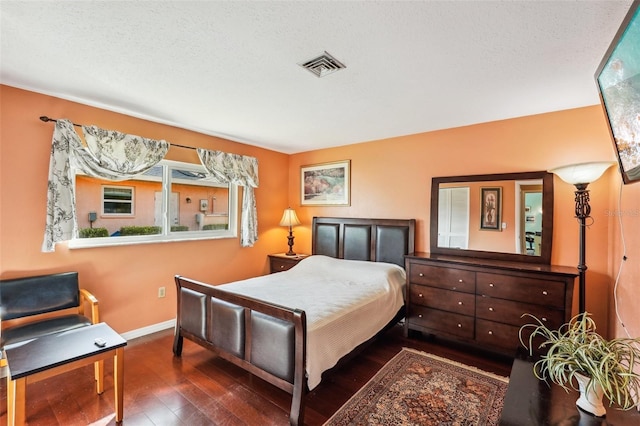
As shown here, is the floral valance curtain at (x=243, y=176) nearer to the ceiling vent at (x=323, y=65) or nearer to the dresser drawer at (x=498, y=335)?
the ceiling vent at (x=323, y=65)

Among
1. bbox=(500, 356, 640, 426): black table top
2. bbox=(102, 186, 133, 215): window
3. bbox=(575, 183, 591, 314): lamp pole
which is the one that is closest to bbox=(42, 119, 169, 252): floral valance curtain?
bbox=(102, 186, 133, 215): window

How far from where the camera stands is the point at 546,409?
1260 millimetres

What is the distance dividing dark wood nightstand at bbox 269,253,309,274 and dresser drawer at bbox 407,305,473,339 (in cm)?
175

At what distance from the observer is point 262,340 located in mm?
2037

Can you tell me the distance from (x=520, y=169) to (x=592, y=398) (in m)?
2.33

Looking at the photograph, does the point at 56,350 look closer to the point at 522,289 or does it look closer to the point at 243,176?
the point at 243,176

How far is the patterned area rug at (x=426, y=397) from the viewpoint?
6.13 feet

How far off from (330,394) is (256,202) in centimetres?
289

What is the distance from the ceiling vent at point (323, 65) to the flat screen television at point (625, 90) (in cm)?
142

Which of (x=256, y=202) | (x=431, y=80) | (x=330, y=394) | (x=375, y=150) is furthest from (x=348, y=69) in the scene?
(x=256, y=202)

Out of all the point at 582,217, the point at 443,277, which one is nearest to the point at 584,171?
the point at 582,217

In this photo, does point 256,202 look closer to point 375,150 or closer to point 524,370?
point 375,150

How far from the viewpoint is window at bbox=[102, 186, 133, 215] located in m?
2.95

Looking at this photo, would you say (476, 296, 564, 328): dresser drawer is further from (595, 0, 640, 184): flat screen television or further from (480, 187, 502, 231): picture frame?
(595, 0, 640, 184): flat screen television
